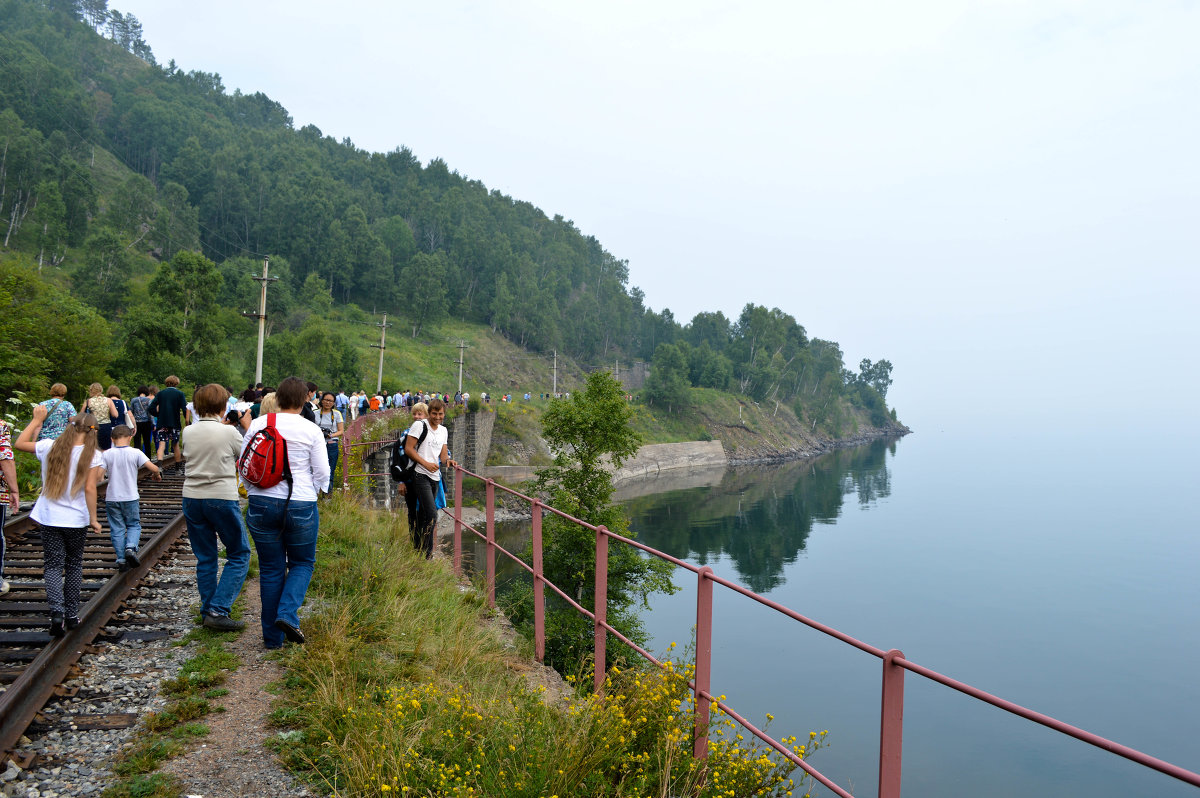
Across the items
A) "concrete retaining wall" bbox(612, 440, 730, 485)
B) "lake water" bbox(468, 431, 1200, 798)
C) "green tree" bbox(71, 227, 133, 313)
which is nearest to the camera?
"lake water" bbox(468, 431, 1200, 798)

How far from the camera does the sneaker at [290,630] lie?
16.2ft

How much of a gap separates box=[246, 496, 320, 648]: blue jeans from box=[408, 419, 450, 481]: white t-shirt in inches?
79.2

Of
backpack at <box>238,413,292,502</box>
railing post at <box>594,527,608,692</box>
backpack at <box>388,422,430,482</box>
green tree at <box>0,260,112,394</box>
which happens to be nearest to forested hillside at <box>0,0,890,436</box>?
green tree at <box>0,260,112,394</box>

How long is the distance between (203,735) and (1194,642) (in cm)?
6270

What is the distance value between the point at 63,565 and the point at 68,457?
0.77m

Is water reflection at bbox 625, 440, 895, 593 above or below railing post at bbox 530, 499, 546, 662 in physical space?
below

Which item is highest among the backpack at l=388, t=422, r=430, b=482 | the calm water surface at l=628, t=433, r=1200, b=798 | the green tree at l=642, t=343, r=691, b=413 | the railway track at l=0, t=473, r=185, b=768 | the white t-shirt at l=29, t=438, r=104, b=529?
the green tree at l=642, t=343, r=691, b=413

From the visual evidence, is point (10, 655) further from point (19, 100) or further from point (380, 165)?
point (380, 165)

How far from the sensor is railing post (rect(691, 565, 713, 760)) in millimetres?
3615

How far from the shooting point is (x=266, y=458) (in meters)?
4.73

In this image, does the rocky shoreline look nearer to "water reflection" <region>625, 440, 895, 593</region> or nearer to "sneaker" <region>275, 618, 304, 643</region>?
"water reflection" <region>625, 440, 895, 593</region>

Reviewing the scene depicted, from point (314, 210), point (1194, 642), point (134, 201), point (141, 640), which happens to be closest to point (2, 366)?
point (141, 640)

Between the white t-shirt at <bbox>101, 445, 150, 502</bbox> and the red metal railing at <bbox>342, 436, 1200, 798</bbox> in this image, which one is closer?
the red metal railing at <bbox>342, 436, 1200, 798</bbox>

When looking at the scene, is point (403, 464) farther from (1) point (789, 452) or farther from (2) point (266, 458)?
(1) point (789, 452)
